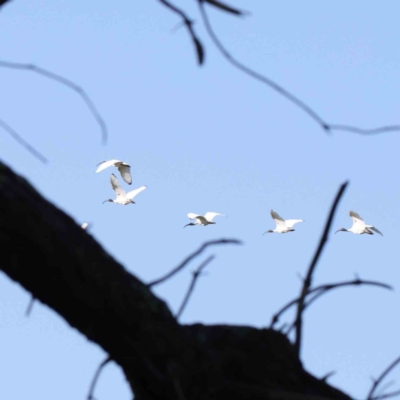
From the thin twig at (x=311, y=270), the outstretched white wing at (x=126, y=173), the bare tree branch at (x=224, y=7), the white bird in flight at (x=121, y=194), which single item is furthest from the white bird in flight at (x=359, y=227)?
the bare tree branch at (x=224, y=7)

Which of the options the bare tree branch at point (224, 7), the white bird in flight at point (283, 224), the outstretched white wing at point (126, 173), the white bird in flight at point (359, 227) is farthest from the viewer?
the outstretched white wing at point (126, 173)

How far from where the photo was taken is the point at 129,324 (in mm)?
1338

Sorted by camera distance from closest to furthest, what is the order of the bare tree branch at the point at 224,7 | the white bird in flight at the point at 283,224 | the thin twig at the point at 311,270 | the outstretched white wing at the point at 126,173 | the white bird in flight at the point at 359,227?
the bare tree branch at the point at 224,7, the thin twig at the point at 311,270, the white bird in flight at the point at 359,227, the white bird in flight at the point at 283,224, the outstretched white wing at the point at 126,173

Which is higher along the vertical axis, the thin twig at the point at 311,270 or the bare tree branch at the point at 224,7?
the bare tree branch at the point at 224,7

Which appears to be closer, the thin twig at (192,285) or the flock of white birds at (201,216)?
the thin twig at (192,285)

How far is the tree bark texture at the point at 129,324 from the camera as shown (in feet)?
4.15

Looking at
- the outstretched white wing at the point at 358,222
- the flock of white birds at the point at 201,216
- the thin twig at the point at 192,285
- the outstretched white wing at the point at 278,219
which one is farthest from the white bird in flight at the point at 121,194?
the thin twig at the point at 192,285

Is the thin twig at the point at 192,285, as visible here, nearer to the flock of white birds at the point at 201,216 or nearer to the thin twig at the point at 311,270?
the thin twig at the point at 311,270

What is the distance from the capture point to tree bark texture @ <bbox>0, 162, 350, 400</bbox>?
4.15ft

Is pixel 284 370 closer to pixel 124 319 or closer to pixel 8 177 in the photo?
pixel 124 319

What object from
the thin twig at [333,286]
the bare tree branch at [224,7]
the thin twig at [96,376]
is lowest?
the thin twig at [96,376]

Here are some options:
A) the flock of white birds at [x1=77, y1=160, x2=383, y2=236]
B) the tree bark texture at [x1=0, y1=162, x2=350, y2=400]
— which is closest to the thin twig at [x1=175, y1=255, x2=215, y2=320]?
the tree bark texture at [x1=0, y1=162, x2=350, y2=400]

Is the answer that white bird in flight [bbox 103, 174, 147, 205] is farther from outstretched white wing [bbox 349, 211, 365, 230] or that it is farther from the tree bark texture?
the tree bark texture

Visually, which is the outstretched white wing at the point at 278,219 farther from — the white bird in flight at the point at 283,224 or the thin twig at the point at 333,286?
the thin twig at the point at 333,286
